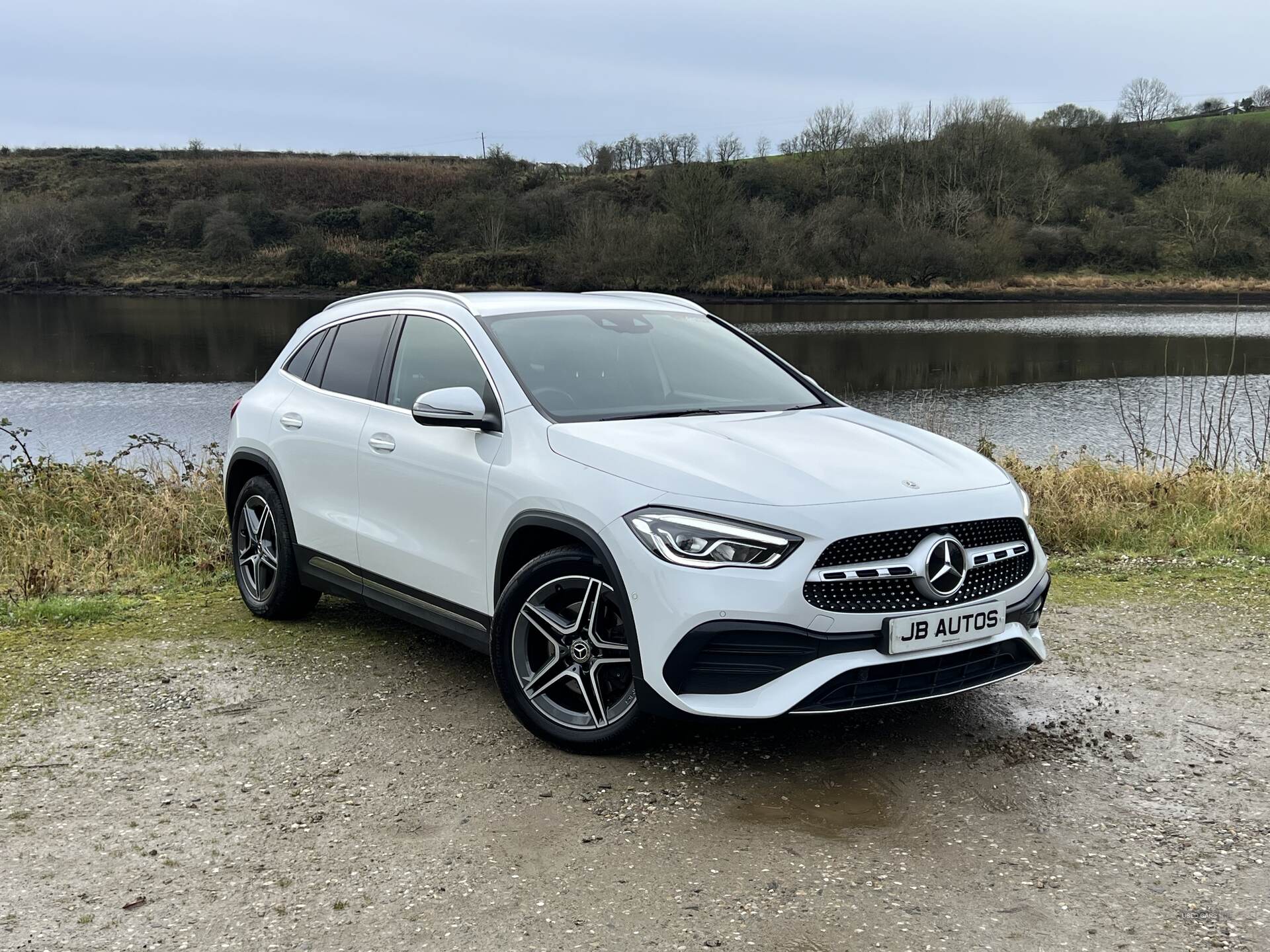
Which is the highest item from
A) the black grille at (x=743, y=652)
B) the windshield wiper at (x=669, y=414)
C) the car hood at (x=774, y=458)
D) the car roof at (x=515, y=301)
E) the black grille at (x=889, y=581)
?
the car roof at (x=515, y=301)

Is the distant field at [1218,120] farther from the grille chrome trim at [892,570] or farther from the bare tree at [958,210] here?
the grille chrome trim at [892,570]

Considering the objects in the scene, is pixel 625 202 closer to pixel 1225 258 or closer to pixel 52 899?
pixel 1225 258

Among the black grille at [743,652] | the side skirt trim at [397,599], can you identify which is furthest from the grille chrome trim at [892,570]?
the side skirt trim at [397,599]

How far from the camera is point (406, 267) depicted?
241 feet

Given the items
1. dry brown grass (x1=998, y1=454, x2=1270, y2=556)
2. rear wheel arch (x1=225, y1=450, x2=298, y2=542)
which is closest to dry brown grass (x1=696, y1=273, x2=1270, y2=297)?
dry brown grass (x1=998, y1=454, x2=1270, y2=556)

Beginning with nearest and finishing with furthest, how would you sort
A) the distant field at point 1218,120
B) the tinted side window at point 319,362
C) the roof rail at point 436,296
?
the roof rail at point 436,296, the tinted side window at point 319,362, the distant field at point 1218,120

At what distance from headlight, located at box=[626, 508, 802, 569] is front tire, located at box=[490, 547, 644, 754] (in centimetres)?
27

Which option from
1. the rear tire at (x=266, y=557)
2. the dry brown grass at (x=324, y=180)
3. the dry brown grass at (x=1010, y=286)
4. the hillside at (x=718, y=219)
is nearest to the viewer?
the rear tire at (x=266, y=557)

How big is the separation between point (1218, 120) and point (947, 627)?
113 m

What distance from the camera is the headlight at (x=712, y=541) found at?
370 centimetres

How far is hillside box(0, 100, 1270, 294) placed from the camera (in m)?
68.8

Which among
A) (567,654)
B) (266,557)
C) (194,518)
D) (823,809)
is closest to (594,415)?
(567,654)

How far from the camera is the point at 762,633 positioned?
368 centimetres

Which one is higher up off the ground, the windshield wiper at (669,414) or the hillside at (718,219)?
the hillside at (718,219)
